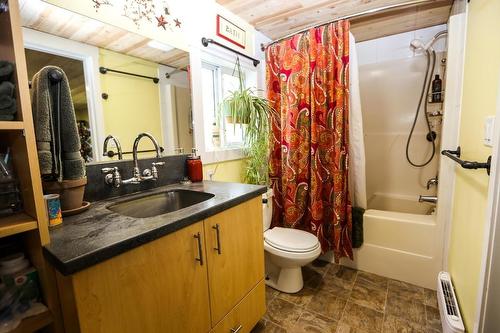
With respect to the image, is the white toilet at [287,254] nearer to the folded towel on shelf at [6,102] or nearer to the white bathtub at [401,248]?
the white bathtub at [401,248]

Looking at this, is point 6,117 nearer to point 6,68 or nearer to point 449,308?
point 6,68

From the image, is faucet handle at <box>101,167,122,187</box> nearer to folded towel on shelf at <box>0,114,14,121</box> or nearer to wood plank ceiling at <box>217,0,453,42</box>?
folded towel on shelf at <box>0,114,14,121</box>

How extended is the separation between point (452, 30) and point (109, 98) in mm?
2142

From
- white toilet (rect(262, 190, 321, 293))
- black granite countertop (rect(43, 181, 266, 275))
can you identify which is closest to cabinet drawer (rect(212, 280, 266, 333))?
white toilet (rect(262, 190, 321, 293))

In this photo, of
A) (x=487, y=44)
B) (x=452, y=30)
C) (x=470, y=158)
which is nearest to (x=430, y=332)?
(x=470, y=158)

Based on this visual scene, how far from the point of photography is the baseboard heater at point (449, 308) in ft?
3.74

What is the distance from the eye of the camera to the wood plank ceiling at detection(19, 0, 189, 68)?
97cm

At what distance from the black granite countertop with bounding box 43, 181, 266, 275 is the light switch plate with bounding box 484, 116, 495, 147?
1.04 metres

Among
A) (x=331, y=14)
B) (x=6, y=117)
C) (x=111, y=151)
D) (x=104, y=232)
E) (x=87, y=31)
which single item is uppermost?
(x=331, y=14)

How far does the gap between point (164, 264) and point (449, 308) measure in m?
1.47

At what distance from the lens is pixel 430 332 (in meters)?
1.35

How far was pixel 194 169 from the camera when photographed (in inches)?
61.5

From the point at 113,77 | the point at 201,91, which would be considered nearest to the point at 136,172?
the point at 113,77

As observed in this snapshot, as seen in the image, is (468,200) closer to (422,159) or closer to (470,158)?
(470,158)
